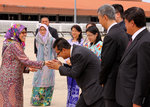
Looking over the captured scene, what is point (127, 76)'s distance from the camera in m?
3.16

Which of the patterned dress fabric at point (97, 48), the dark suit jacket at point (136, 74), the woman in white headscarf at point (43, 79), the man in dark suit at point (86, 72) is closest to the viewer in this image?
the dark suit jacket at point (136, 74)

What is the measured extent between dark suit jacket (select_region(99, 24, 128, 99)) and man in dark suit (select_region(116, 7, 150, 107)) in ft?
0.80

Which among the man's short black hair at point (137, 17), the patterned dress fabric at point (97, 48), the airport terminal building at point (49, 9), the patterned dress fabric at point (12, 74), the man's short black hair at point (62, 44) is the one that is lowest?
the patterned dress fabric at point (12, 74)

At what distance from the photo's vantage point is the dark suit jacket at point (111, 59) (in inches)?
141

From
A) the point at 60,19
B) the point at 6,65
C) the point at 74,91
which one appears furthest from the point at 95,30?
the point at 60,19

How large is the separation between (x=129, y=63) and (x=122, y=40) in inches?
22.9

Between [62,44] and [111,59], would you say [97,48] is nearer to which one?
[62,44]

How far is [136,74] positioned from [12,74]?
2.36 metres

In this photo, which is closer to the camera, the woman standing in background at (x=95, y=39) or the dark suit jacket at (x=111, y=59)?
the dark suit jacket at (x=111, y=59)

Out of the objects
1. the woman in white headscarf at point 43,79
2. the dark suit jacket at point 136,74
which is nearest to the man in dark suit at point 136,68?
the dark suit jacket at point 136,74

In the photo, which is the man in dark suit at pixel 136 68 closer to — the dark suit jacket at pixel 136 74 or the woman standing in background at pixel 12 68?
the dark suit jacket at pixel 136 74

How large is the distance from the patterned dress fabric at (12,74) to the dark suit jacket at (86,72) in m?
1.01

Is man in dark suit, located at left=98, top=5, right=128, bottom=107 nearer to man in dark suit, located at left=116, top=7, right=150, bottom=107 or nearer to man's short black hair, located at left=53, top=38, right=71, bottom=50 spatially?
man in dark suit, located at left=116, top=7, right=150, bottom=107

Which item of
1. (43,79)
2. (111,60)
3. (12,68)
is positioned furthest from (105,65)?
(43,79)
